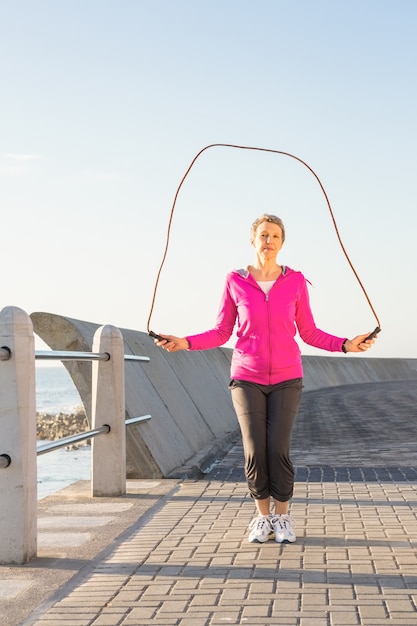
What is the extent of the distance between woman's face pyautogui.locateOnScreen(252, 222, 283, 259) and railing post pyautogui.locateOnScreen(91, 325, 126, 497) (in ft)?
7.37

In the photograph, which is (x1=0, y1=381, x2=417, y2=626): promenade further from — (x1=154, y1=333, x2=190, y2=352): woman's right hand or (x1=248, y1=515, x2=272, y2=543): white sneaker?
(x1=154, y1=333, x2=190, y2=352): woman's right hand

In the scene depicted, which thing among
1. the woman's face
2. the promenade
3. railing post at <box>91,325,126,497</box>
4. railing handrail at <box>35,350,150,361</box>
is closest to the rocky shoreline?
railing post at <box>91,325,126,497</box>

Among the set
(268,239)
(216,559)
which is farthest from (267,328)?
(216,559)

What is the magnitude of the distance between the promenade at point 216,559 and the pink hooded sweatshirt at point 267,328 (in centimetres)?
97

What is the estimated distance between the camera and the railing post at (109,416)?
7418 millimetres

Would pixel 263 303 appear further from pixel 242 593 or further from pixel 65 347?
pixel 65 347

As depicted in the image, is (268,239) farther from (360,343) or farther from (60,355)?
(60,355)

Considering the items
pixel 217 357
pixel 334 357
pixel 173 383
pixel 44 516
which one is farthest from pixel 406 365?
pixel 44 516

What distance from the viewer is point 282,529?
18.1ft

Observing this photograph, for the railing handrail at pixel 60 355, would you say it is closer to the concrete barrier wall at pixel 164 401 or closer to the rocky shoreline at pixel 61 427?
the concrete barrier wall at pixel 164 401

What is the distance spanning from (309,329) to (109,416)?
2317mm

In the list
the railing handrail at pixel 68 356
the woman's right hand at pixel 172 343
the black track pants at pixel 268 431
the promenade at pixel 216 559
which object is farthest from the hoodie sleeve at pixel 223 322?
the promenade at pixel 216 559

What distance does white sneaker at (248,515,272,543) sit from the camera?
18.1 feet

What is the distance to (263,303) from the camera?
5516 mm
